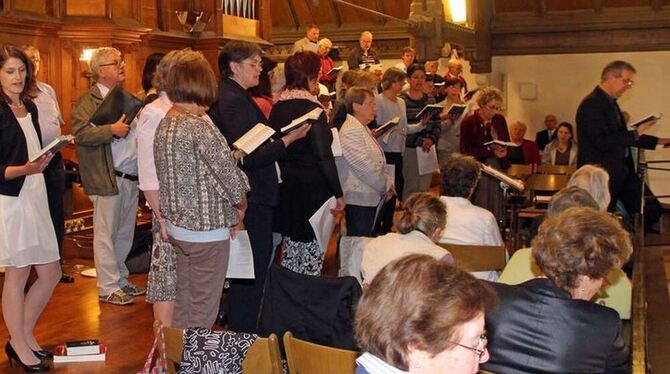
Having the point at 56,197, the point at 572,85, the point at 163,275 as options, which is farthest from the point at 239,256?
the point at 572,85

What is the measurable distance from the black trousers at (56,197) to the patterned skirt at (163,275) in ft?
1.71

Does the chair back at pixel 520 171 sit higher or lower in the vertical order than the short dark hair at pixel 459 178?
lower

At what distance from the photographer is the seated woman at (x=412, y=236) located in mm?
4176

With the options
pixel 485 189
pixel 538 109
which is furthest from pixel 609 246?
pixel 538 109

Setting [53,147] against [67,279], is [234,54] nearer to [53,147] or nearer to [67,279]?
[53,147]

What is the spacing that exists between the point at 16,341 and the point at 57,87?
4676 mm

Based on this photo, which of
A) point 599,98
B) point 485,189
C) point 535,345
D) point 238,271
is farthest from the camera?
point 485,189

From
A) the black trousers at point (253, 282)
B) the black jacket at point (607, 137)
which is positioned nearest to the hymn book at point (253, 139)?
the black trousers at point (253, 282)

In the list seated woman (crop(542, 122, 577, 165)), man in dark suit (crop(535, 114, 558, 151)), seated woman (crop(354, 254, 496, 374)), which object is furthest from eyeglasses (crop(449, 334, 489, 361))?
man in dark suit (crop(535, 114, 558, 151))

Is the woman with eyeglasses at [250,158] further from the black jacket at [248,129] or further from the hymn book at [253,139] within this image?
the hymn book at [253,139]

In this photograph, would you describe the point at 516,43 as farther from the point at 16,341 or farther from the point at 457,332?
the point at 457,332

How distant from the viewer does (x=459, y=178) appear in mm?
5559

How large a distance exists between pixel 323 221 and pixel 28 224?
1.87 metres

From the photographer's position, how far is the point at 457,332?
2.04 m
